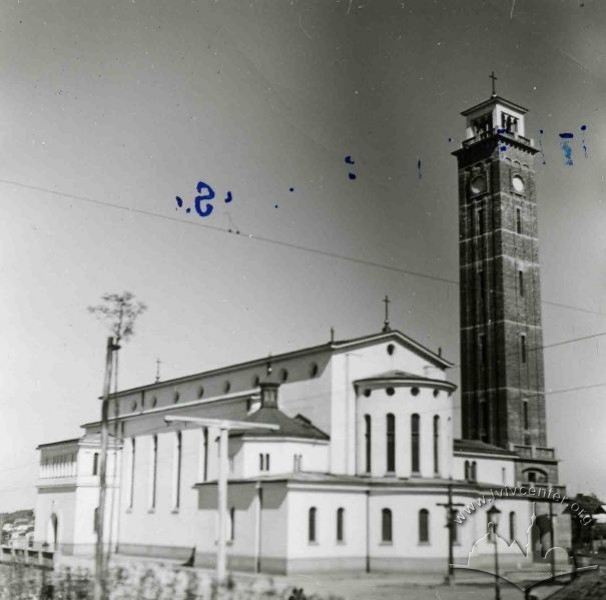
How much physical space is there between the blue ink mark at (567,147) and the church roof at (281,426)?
7.31 metres

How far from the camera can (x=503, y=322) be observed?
99.1ft

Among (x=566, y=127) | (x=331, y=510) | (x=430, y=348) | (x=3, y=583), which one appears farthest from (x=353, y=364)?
(x=3, y=583)

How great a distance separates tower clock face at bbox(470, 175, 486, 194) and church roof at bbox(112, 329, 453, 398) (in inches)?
513

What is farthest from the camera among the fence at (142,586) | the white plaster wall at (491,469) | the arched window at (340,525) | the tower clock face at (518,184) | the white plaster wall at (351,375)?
the tower clock face at (518,184)

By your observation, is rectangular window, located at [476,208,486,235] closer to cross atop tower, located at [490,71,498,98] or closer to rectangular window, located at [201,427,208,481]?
cross atop tower, located at [490,71,498,98]

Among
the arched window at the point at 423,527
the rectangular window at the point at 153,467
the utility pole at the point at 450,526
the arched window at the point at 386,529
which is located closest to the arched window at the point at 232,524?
the rectangular window at the point at 153,467

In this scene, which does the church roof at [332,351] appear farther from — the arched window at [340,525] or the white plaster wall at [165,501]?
the arched window at [340,525]

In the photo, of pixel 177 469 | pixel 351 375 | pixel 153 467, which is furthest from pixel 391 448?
pixel 153 467

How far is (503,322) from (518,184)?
16.8ft

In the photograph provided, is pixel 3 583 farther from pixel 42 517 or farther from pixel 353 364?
pixel 353 364

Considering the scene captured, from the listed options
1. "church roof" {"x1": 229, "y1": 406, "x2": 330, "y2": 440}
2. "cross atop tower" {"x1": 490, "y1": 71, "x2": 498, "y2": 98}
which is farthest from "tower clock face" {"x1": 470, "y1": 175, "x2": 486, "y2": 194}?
"church roof" {"x1": 229, "y1": 406, "x2": 330, "y2": 440}

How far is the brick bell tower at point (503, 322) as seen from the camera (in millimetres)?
28906

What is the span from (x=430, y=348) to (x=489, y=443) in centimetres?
1573

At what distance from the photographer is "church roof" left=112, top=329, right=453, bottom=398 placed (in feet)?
49.3
